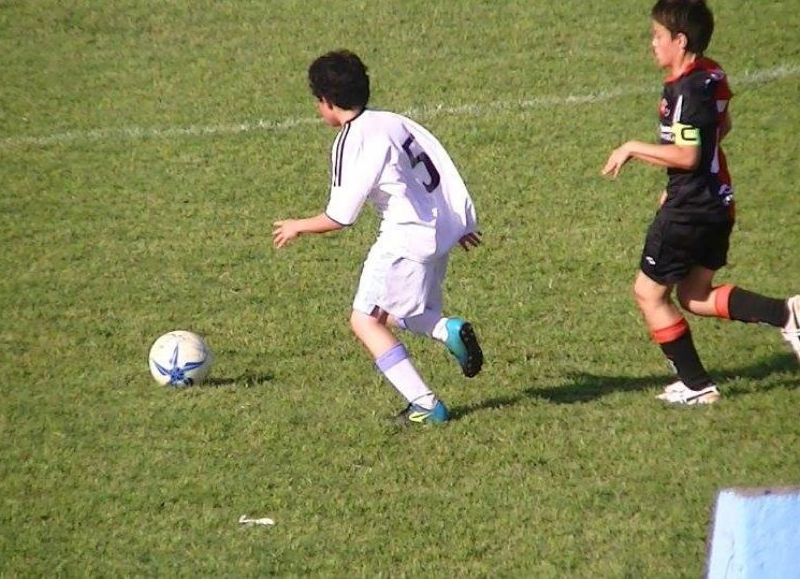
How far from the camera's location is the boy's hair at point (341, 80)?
6.64m

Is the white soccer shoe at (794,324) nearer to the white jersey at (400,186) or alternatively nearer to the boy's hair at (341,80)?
the white jersey at (400,186)

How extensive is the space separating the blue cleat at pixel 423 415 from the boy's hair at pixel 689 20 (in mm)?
1861

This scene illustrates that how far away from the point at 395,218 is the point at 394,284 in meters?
0.29

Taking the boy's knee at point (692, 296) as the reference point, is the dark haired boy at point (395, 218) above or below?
above

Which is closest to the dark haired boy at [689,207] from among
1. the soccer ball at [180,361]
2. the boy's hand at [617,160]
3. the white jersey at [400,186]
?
the boy's hand at [617,160]

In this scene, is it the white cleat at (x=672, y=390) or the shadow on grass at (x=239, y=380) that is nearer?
the white cleat at (x=672, y=390)

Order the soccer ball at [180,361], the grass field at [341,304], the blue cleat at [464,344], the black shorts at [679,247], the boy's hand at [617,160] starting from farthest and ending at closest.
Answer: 1. the soccer ball at [180,361]
2. the blue cleat at [464,344]
3. the black shorts at [679,247]
4. the boy's hand at [617,160]
5. the grass field at [341,304]

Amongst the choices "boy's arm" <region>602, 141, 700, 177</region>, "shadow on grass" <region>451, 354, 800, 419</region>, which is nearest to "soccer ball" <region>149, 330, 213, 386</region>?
"shadow on grass" <region>451, 354, 800, 419</region>

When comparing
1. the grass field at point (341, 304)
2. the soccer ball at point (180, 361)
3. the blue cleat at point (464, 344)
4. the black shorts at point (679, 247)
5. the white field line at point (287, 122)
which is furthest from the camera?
the white field line at point (287, 122)

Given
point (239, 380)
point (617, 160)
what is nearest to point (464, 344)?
point (617, 160)

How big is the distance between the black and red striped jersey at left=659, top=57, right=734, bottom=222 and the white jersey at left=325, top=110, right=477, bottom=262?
93cm

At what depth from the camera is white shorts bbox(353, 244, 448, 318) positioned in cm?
682

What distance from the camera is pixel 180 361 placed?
744 cm

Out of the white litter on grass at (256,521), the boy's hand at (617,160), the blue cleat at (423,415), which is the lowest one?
the white litter on grass at (256,521)
